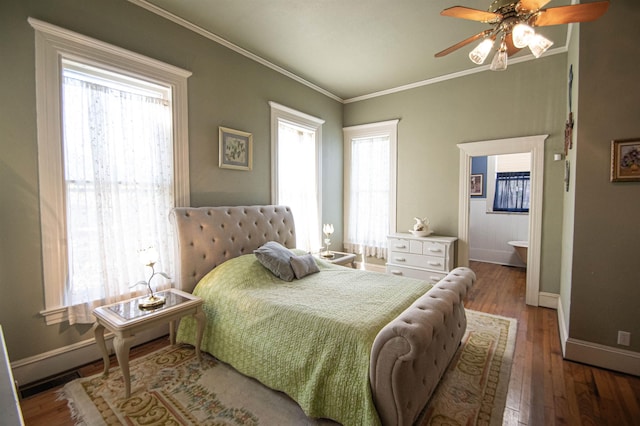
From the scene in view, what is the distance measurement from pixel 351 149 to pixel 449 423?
162 inches

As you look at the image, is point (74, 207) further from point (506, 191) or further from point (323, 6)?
point (506, 191)

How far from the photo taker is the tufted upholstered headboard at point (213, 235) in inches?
104

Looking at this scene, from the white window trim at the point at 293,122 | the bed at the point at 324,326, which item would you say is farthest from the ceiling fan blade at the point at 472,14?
the white window trim at the point at 293,122

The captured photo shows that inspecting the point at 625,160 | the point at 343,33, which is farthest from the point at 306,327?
the point at 343,33

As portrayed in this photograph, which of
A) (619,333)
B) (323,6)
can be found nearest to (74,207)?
(323,6)

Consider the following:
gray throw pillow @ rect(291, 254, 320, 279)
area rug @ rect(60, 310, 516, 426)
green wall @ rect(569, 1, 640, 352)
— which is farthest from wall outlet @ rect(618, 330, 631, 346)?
gray throw pillow @ rect(291, 254, 320, 279)

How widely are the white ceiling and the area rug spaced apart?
3.08 m

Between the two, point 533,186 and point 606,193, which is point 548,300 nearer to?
point 533,186

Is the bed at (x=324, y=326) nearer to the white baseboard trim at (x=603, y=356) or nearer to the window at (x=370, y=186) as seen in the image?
the white baseboard trim at (x=603, y=356)

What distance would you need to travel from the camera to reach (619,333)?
7.33ft

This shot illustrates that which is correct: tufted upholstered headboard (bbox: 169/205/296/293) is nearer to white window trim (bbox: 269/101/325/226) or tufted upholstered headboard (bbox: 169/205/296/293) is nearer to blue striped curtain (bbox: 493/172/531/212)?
white window trim (bbox: 269/101/325/226)

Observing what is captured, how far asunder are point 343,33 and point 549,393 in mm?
3582

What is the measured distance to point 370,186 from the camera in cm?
490

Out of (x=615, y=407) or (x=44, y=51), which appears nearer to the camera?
(x=615, y=407)
